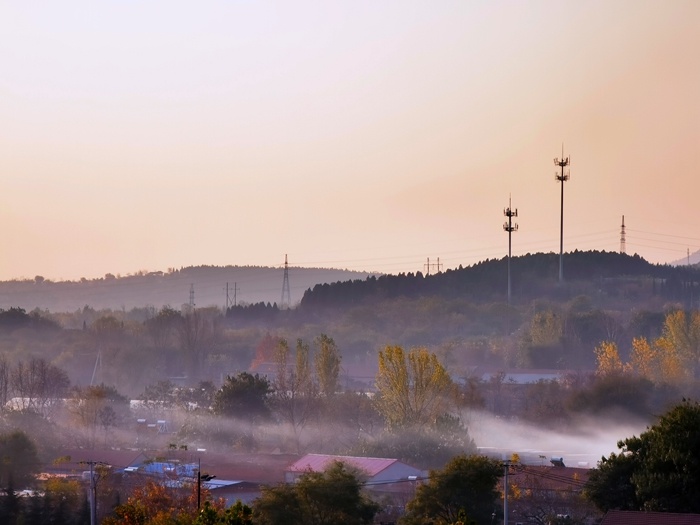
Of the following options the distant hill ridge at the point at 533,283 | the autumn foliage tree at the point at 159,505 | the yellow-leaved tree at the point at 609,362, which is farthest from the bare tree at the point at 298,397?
the distant hill ridge at the point at 533,283

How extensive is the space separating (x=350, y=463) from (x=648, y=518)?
52.7 feet

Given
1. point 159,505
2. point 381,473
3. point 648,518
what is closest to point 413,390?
point 381,473

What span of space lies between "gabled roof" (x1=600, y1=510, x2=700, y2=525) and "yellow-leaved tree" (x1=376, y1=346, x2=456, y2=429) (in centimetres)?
2266

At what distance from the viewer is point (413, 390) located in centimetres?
4822

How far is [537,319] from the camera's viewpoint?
8300cm

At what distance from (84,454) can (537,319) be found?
43.2 metres

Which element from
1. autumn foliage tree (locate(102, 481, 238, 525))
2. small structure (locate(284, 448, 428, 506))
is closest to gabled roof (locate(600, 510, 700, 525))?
autumn foliage tree (locate(102, 481, 238, 525))

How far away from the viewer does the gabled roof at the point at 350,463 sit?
125 ft

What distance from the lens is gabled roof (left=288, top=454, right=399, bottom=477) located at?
A: 38156 mm

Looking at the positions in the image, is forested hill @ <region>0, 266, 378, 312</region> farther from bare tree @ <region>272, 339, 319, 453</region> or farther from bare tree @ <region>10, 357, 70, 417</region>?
bare tree @ <region>272, 339, 319, 453</region>

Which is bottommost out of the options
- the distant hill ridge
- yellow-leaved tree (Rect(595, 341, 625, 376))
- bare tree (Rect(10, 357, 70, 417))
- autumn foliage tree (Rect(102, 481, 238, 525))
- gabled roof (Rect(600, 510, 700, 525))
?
autumn foliage tree (Rect(102, 481, 238, 525))

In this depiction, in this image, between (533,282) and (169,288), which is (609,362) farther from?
(169,288)

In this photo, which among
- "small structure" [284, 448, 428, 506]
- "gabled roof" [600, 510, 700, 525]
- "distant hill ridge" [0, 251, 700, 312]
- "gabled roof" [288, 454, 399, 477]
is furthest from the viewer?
"distant hill ridge" [0, 251, 700, 312]

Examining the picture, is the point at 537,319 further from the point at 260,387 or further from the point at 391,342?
the point at 260,387
